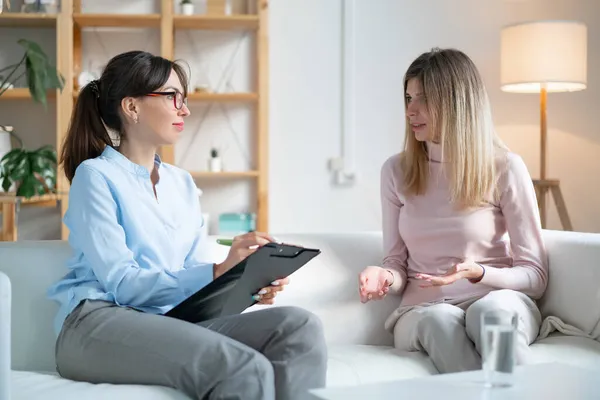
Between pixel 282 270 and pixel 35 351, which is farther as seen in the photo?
pixel 35 351

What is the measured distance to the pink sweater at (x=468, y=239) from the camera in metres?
2.48

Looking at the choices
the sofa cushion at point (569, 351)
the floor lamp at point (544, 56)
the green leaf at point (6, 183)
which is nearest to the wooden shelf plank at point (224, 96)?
the green leaf at point (6, 183)

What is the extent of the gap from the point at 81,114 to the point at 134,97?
0.47 ft

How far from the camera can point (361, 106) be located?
5000 millimetres

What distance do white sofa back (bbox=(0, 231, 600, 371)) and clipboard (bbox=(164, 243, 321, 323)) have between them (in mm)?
406

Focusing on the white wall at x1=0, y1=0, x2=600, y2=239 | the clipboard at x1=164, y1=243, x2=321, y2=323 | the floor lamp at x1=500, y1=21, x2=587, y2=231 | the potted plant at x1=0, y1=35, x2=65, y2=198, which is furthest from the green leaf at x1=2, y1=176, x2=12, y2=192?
the floor lamp at x1=500, y1=21, x2=587, y2=231

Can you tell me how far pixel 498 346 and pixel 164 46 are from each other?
3.29 metres

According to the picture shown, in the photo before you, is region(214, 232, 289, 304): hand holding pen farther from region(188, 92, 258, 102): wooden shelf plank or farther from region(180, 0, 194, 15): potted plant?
region(180, 0, 194, 15): potted plant

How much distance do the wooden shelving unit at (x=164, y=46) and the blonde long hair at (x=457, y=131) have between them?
2.07m

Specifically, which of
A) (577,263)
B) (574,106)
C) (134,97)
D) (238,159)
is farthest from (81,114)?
(574,106)

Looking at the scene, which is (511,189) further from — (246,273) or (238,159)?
(238,159)

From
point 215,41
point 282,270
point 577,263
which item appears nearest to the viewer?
point 282,270

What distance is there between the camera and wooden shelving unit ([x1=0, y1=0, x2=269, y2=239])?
4477 millimetres

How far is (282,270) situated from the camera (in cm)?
202
